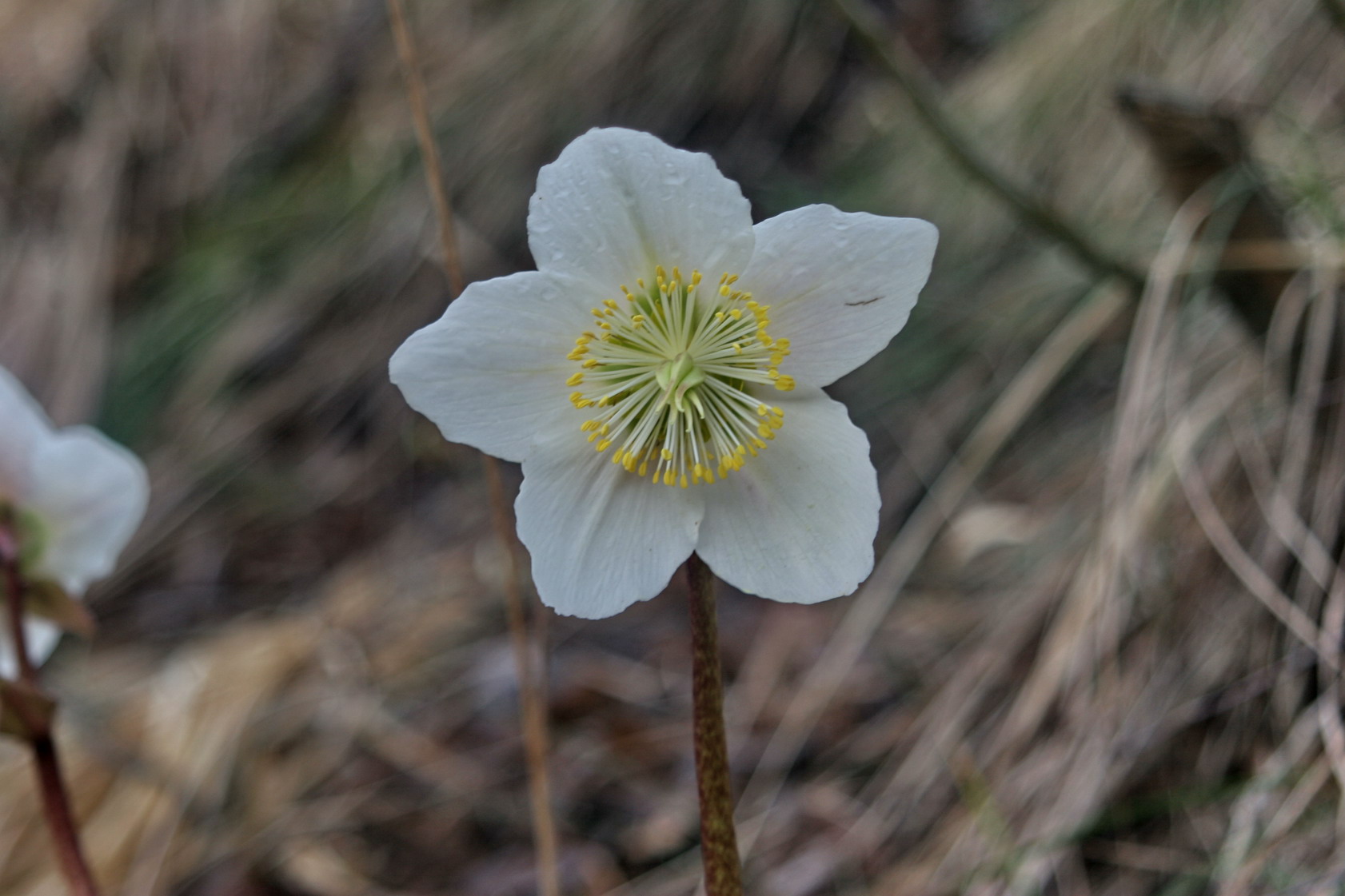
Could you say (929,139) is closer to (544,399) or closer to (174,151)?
(544,399)

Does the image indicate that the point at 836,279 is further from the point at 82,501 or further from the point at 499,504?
the point at 82,501

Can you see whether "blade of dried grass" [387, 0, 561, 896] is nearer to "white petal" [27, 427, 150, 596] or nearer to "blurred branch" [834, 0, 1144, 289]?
"white petal" [27, 427, 150, 596]

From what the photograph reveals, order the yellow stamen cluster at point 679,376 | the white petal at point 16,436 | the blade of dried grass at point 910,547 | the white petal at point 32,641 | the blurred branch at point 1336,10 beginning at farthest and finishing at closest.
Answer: the blade of dried grass at point 910,547
the blurred branch at point 1336,10
the white petal at point 32,641
the white petal at point 16,436
the yellow stamen cluster at point 679,376

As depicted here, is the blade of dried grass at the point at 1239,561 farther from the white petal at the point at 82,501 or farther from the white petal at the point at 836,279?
the white petal at the point at 82,501

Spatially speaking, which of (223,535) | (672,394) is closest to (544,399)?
(672,394)

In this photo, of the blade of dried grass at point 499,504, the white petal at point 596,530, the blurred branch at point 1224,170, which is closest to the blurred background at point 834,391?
the blurred branch at point 1224,170

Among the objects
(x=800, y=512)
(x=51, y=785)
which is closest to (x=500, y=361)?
(x=800, y=512)
